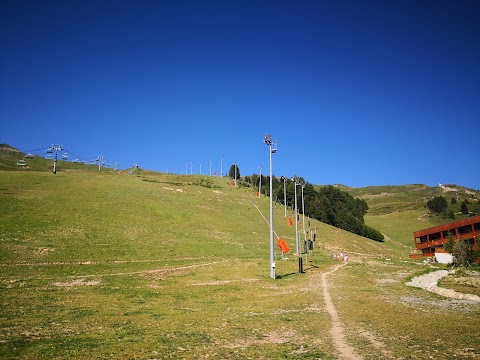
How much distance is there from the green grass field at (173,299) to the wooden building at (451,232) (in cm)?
4271

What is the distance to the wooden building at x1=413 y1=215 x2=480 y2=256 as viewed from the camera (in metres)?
79.1

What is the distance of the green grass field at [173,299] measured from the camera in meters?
13.4

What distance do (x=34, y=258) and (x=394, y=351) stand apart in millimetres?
43160

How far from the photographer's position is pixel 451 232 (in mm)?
85188

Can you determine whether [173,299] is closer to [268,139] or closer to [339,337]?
[339,337]

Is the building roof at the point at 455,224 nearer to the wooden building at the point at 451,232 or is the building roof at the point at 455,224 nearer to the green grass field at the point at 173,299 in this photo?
the wooden building at the point at 451,232

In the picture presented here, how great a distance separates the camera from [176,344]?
13.8 metres

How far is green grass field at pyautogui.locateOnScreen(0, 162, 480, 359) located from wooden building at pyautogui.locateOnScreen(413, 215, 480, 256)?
42714mm

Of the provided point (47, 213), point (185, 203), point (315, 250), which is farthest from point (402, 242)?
point (47, 213)

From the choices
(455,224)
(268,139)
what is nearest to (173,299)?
(268,139)

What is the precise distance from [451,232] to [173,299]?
81981 millimetres

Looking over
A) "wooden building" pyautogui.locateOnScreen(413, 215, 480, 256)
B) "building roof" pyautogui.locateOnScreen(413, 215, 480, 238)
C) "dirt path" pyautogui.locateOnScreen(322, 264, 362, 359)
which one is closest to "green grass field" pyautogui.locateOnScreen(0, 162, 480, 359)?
"dirt path" pyautogui.locateOnScreen(322, 264, 362, 359)

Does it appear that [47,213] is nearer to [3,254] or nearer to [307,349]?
[3,254]

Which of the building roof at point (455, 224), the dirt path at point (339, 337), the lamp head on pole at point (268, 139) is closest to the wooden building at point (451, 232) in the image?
the building roof at point (455, 224)
